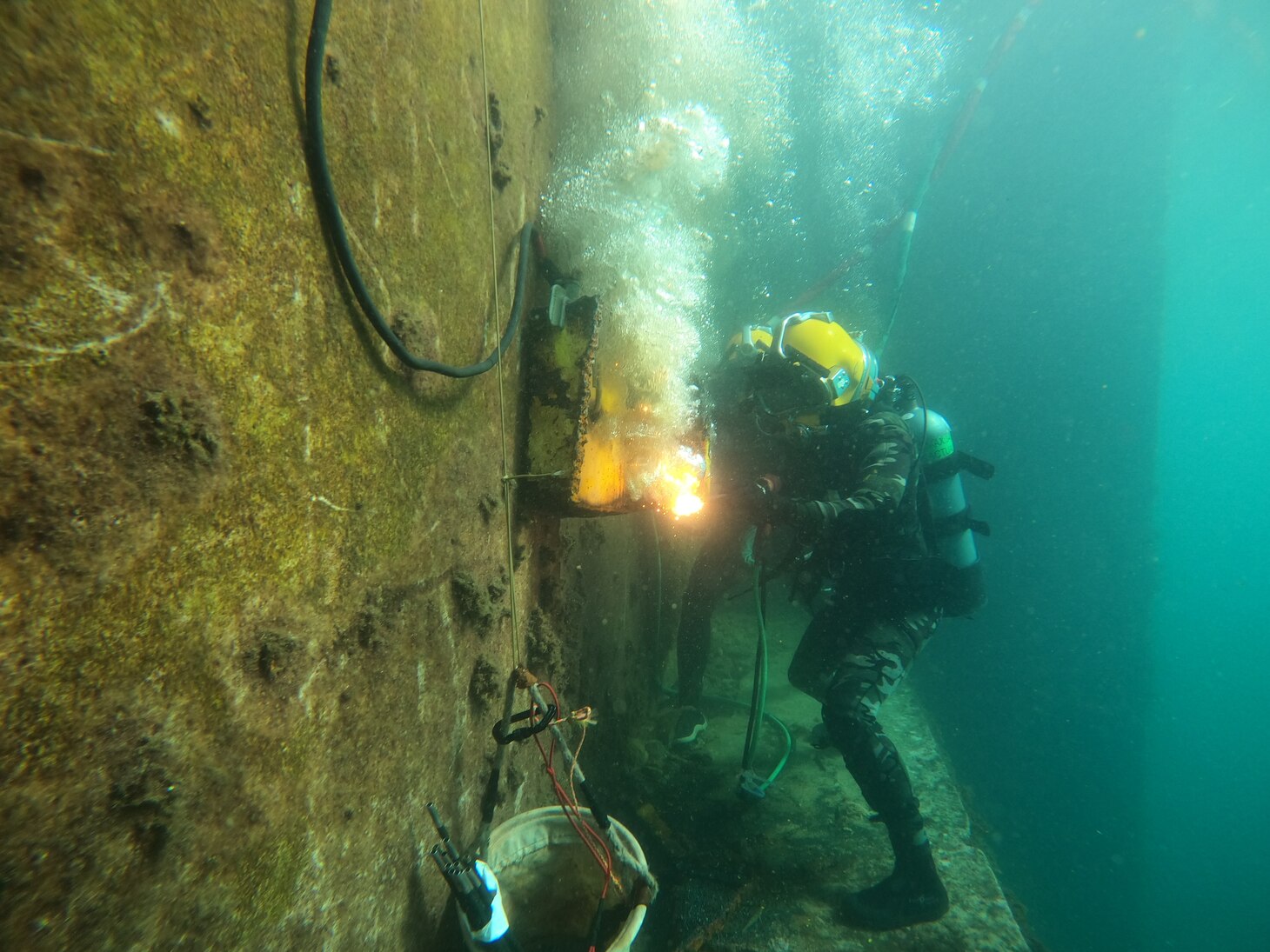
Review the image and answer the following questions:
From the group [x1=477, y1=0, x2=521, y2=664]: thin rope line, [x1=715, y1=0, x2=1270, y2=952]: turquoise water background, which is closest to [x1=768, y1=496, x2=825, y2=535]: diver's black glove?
[x1=477, y1=0, x2=521, y2=664]: thin rope line

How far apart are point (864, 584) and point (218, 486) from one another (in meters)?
4.01

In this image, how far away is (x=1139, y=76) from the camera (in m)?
19.7

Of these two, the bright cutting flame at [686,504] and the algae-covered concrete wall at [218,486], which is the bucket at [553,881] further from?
the bright cutting flame at [686,504]

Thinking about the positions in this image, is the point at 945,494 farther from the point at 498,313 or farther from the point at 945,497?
the point at 498,313

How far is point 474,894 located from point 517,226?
302 centimetres

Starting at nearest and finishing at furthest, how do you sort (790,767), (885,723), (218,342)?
1. (218,342)
2. (790,767)
3. (885,723)

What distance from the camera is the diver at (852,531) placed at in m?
3.40

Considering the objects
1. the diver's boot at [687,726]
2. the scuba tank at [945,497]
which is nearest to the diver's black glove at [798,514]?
the scuba tank at [945,497]

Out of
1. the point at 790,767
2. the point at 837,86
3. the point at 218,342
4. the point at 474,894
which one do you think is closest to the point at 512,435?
the point at 218,342

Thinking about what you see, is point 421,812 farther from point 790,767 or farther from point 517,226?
point 790,767

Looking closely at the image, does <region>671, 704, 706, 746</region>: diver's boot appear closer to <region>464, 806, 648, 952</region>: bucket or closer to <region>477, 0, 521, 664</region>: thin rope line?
<region>464, 806, 648, 952</region>: bucket

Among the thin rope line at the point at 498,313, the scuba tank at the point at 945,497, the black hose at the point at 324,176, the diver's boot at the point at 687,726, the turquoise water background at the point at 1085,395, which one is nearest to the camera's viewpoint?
the black hose at the point at 324,176

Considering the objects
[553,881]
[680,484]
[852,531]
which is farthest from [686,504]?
[553,881]

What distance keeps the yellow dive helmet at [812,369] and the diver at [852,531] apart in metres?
0.01
